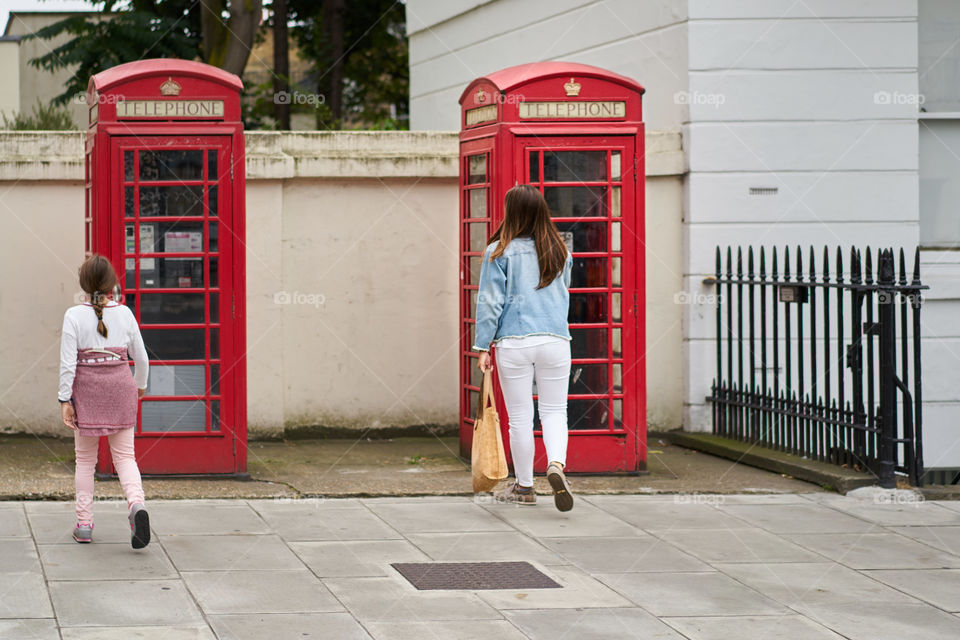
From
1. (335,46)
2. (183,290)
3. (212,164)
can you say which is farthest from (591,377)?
(335,46)

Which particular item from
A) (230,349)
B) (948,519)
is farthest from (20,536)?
(948,519)

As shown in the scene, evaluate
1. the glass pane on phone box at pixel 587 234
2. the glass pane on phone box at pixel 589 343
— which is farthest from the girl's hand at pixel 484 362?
the glass pane on phone box at pixel 587 234

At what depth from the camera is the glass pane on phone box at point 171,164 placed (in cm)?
790

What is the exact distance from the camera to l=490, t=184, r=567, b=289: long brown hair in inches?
282

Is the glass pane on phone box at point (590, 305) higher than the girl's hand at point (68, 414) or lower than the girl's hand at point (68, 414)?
higher

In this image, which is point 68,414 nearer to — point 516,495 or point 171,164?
point 171,164

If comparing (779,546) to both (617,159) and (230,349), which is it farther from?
(230,349)

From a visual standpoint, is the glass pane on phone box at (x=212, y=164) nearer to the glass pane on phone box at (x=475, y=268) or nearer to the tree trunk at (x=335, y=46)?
the glass pane on phone box at (x=475, y=268)

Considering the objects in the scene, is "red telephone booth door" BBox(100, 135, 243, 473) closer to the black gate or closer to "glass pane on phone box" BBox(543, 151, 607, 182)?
"glass pane on phone box" BBox(543, 151, 607, 182)

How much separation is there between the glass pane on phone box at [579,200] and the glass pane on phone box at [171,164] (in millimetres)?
2148

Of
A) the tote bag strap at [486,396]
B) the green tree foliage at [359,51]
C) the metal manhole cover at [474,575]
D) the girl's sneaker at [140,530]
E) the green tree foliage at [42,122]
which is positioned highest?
the green tree foliage at [359,51]

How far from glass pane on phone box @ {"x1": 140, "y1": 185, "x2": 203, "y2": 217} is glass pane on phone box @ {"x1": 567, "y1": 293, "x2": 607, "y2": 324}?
2.39m

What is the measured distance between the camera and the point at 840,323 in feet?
26.9

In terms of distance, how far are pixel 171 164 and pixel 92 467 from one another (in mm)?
2235
